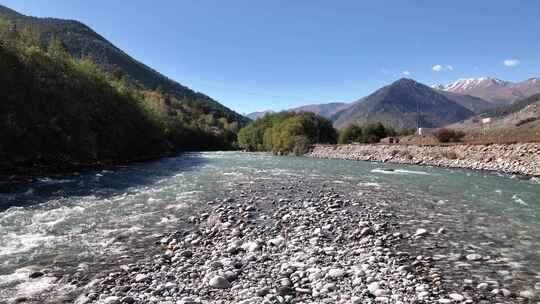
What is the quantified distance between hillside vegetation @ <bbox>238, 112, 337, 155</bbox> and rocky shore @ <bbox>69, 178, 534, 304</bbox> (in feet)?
275

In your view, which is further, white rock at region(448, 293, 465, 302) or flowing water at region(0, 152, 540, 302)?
flowing water at region(0, 152, 540, 302)

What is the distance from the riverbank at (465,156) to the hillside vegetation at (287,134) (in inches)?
1022

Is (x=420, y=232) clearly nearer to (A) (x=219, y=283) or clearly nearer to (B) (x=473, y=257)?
(B) (x=473, y=257)

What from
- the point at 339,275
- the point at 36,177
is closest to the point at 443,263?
the point at 339,275

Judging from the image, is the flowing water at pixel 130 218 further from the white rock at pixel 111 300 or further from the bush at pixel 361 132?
the bush at pixel 361 132

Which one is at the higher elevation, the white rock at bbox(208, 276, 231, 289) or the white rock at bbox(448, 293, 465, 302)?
the white rock at bbox(448, 293, 465, 302)

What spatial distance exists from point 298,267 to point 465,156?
49146 mm

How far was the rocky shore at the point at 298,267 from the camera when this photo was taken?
22.8 ft

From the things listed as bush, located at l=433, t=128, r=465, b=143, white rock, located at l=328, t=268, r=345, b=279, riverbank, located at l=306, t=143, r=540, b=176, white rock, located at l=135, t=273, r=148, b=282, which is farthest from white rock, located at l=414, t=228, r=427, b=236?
bush, located at l=433, t=128, r=465, b=143

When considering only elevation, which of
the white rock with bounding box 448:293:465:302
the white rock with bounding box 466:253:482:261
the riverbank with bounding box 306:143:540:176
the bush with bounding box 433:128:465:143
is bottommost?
the white rock with bounding box 466:253:482:261

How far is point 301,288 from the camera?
7.35 meters

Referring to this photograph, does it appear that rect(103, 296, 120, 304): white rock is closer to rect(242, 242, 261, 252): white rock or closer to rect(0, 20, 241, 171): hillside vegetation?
rect(242, 242, 261, 252): white rock

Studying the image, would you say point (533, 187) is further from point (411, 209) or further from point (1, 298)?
point (1, 298)

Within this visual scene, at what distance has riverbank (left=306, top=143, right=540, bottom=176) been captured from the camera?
130ft
